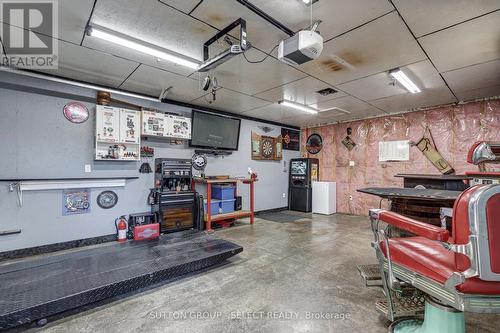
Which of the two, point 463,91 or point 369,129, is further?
point 369,129

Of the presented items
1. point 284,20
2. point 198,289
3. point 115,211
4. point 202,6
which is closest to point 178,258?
point 198,289

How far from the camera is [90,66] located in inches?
132

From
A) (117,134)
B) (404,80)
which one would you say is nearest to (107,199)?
Answer: (117,134)

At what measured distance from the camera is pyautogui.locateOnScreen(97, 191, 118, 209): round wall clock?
163 inches

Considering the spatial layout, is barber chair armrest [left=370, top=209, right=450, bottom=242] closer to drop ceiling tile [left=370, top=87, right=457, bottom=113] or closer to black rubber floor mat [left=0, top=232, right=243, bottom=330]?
black rubber floor mat [left=0, top=232, right=243, bottom=330]

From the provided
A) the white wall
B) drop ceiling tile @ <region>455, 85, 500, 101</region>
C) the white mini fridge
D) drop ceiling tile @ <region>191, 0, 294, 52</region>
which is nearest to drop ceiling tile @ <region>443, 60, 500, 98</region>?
drop ceiling tile @ <region>455, 85, 500, 101</region>

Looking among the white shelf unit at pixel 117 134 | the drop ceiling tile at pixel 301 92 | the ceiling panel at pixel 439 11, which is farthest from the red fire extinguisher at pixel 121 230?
the ceiling panel at pixel 439 11

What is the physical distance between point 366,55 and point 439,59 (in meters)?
1.00

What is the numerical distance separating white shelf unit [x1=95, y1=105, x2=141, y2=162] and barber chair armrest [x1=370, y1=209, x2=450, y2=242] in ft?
13.3

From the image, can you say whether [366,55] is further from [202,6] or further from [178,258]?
[178,258]

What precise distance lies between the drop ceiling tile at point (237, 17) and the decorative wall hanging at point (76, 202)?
3472mm

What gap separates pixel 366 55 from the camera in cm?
299

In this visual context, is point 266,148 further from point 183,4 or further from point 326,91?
point 183,4

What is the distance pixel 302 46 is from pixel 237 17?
2.40ft
